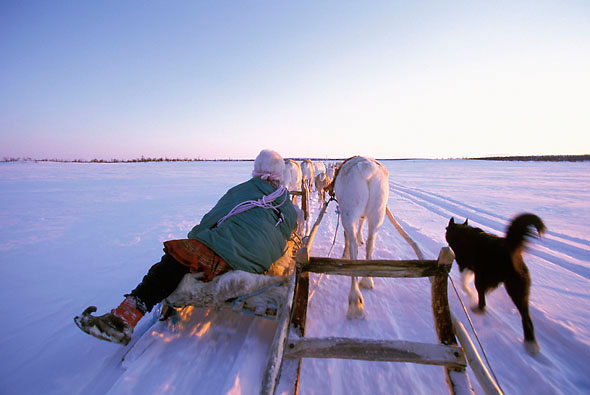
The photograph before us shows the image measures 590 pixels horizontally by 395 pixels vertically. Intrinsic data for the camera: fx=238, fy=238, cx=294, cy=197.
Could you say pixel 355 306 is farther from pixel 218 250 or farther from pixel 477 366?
pixel 218 250

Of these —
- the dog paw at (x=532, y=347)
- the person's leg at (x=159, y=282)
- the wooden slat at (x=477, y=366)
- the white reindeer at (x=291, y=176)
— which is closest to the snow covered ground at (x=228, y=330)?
the dog paw at (x=532, y=347)

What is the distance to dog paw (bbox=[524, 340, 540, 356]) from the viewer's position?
1.98 m

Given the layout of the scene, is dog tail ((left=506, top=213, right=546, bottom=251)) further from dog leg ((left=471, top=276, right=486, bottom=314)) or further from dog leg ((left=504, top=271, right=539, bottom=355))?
dog leg ((left=471, top=276, right=486, bottom=314))

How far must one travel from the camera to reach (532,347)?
6.54ft

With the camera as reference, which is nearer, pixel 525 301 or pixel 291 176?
pixel 525 301

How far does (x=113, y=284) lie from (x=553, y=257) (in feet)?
21.2

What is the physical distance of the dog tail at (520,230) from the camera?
1.88 meters

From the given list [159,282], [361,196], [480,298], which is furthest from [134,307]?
[480,298]

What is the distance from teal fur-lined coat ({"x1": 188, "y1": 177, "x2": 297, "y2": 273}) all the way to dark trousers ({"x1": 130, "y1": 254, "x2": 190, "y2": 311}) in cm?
28

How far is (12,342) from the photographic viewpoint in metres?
2.04

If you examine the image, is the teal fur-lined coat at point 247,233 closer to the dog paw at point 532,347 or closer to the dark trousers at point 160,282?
the dark trousers at point 160,282

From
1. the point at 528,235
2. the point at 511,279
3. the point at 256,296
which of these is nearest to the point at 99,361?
the point at 256,296

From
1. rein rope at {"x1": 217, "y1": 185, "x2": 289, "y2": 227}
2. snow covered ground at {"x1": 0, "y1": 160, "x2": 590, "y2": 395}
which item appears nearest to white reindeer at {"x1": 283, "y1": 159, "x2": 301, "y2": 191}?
snow covered ground at {"x1": 0, "y1": 160, "x2": 590, "y2": 395}

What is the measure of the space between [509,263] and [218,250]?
245cm
